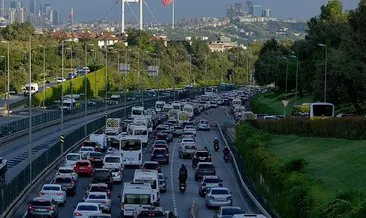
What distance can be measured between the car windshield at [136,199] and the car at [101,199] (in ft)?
3.42

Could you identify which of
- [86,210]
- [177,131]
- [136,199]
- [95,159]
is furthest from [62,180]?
[177,131]

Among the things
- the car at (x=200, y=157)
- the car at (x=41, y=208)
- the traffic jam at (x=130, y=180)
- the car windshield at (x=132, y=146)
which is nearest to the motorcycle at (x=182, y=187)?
the traffic jam at (x=130, y=180)

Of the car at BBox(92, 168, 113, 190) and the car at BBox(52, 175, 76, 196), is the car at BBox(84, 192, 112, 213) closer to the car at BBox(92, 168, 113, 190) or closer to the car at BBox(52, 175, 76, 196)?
the car at BBox(52, 175, 76, 196)

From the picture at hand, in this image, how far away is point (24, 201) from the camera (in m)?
46.2

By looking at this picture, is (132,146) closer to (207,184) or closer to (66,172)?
(66,172)

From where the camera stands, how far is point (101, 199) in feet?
140

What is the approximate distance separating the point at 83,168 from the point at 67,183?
7848mm

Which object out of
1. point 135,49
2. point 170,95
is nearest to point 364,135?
point 170,95

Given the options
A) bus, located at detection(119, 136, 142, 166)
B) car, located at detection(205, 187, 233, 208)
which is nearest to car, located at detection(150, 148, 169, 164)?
bus, located at detection(119, 136, 142, 166)

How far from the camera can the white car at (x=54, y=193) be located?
44.2 metres

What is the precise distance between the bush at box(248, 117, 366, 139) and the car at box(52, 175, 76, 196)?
13494mm

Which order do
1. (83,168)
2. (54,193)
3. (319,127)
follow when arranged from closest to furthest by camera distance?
(54,193), (83,168), (319,127)

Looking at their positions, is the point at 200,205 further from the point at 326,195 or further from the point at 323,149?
the point at 326,195

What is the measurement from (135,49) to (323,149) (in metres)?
147
